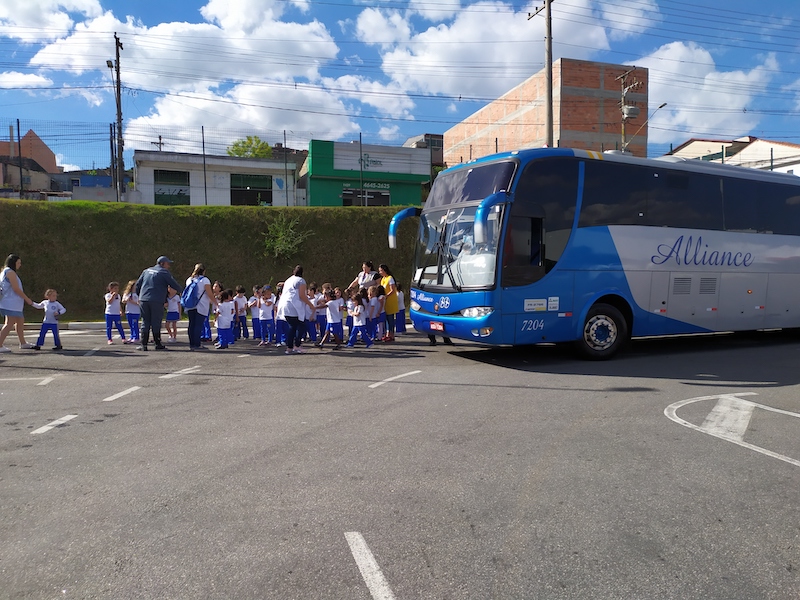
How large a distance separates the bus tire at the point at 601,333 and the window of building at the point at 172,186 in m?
29.1

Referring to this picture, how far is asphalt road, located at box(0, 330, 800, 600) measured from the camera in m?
3.15

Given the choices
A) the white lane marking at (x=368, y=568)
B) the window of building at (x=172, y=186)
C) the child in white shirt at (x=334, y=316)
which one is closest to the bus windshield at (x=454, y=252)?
the child in white shirt at (x=334, y=316)

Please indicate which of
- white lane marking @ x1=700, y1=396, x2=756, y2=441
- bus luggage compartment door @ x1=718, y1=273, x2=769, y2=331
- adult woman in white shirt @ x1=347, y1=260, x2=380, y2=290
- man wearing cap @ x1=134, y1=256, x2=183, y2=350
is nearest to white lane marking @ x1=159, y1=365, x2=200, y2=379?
man wearing cap @ x1=134, y1=256, x2=183, y2=350

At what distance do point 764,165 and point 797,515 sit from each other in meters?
46.6

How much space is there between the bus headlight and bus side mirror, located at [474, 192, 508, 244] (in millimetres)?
1063

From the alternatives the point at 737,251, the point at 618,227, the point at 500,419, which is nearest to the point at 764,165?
the point at 737,251

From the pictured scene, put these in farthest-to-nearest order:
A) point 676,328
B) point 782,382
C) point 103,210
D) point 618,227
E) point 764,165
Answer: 1. point 764,165
2. point 103,210
3. point 676,328
4. point 618,227
5. point 782,382

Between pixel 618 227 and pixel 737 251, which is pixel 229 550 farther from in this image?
pixel 737 251

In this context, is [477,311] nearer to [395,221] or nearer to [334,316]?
[395,221]

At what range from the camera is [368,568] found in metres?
3.21

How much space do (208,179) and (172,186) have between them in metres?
2.05

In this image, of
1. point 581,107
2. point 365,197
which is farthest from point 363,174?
point 581,107

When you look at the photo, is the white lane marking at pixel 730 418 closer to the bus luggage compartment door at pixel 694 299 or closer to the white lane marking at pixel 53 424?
the bus luggage compartment door at pixel 694 299

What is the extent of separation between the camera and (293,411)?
6789 mm
